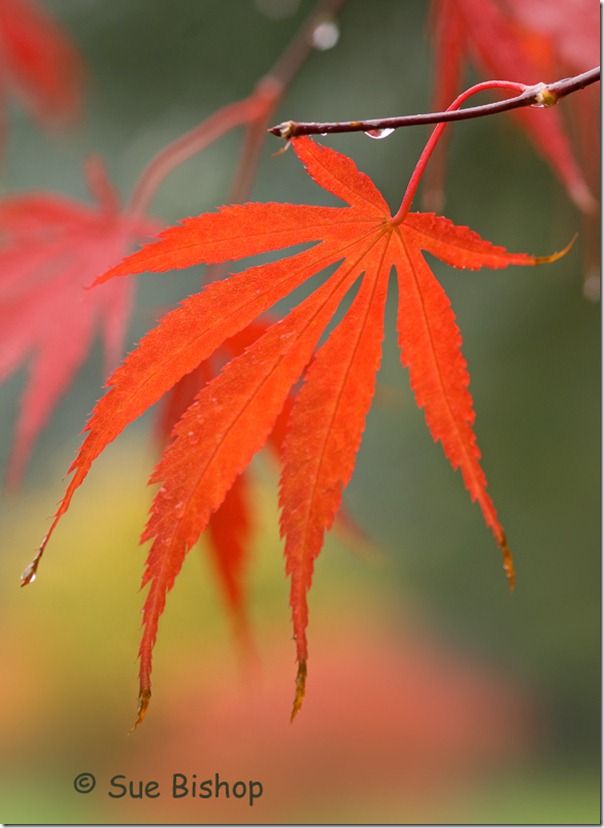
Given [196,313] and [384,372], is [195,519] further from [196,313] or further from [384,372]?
[384,372]

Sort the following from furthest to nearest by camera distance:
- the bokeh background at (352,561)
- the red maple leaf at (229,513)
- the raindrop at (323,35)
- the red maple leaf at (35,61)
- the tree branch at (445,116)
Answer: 1. the bokeh background at (352,561)
2. the red maple leaf at (35,61)
3. the raindrop at (323,35)
4. the red maple leaf at (229,513)
5. the tree branch at (445,116)

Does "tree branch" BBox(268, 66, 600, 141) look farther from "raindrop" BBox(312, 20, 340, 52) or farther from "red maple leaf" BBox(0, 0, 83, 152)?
"red maple leaf" BBox(0, 0, 83, 152)

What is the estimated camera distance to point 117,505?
5.39 feet

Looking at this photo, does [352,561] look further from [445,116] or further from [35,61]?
[445,116]

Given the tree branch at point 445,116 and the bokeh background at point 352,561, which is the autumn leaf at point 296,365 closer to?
the tree branch at point 445,116

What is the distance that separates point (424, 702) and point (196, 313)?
1618mm

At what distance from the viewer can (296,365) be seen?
0.29 m

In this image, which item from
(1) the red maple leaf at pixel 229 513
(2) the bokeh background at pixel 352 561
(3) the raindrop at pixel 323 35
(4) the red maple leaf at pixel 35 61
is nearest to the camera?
(1) the red maple leaf at pixel 229 513

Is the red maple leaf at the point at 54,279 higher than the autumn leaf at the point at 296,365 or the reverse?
higher

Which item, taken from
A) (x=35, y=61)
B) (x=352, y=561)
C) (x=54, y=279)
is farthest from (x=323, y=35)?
(x=352, y=561)

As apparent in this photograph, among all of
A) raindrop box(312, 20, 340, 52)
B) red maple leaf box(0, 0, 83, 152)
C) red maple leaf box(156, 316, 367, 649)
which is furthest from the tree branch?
red maple leaf box(0, 0, 83, 152)

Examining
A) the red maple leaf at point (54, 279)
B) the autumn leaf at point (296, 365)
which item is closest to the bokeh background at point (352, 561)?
the red maple leaf at point (54, 279)

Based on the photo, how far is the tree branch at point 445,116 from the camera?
0.24 m

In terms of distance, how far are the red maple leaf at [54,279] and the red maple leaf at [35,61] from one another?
1.54ft
